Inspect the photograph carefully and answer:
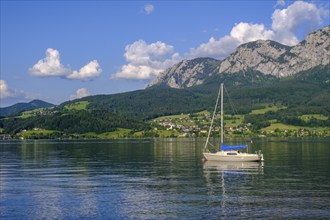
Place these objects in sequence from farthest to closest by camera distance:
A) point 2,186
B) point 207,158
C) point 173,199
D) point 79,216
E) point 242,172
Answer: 1. point 207,158
2. point 242,172
3. point 2,186
4. point 173,199
5. point 79,216

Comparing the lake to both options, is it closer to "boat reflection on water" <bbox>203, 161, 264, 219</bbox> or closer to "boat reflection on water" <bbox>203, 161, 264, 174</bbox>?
"boat reflection on water" <bbox>203, 161, 264, 219</bbox>

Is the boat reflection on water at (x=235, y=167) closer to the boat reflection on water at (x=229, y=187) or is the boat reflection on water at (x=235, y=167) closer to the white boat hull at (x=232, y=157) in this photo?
the boat reflection on water at (x=229, y=187)

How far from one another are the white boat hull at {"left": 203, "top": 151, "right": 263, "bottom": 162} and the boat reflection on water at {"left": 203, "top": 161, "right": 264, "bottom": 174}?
1.70 meters

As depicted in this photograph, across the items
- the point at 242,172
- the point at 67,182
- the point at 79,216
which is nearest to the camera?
the point at 79,216

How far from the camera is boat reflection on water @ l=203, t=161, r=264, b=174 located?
9147cm

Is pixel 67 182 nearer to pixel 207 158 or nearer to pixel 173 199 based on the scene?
pixel 173 199

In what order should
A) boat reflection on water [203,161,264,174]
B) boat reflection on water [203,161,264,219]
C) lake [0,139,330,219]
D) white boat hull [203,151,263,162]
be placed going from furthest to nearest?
white boat hull [203,151,263,162], boat reflection on water [203,161,264,174], boat reflection on water [203,161,264,219], lake [0,139,330,219]

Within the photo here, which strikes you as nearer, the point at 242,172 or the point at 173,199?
the point at 173,199

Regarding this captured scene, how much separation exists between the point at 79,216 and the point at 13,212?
731 cm

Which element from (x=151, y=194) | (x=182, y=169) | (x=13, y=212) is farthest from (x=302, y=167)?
(x=13, y=212)

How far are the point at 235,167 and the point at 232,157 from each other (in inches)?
503

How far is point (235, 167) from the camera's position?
101m

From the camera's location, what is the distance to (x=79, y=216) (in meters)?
45.7

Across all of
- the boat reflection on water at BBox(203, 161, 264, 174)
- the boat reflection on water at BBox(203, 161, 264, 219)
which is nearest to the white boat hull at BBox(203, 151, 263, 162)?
the boat reflection on water at BBox(203, 161, 264, 174)
